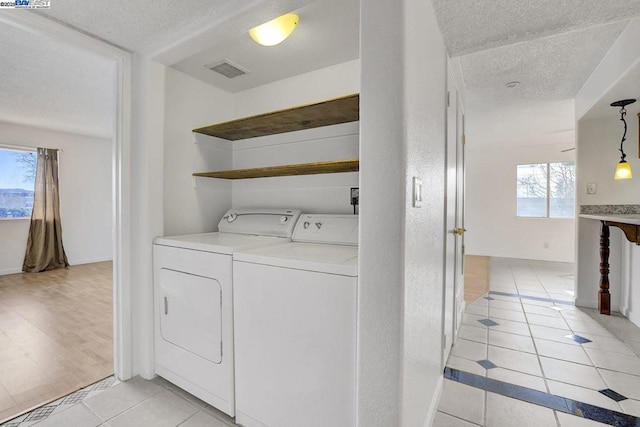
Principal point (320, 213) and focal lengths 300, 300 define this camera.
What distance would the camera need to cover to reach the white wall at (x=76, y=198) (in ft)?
15.5

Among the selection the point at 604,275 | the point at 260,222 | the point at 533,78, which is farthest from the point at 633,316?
the point at 260,222

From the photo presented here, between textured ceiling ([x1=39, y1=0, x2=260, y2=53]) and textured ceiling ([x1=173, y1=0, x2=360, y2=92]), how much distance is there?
0.31 metres

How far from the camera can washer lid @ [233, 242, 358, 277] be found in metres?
1.20

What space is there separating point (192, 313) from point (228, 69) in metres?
1.74

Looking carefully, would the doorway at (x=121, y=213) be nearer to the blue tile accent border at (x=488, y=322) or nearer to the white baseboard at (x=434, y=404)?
the white baseboard at (x=434, y=404)

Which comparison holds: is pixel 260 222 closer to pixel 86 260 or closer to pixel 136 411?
pixel 136 411

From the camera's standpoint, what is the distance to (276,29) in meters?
1.64

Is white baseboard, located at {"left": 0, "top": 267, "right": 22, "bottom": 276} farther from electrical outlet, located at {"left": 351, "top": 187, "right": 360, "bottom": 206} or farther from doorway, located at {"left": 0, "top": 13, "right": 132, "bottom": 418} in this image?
electrical outlet, located at {"left": 351, "top": 187, "right": 360, "bottom": 206}

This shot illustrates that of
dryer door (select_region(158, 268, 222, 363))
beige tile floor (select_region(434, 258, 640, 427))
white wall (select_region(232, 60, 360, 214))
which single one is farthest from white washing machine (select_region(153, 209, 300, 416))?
beige tile floor (select_region(434, 258, 640, 427))

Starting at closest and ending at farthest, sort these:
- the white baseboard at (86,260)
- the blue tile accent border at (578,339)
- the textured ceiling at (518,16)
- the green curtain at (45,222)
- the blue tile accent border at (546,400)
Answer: the textured ceiling at (518,16)
the blue tile accent border at (546,400)
the blue tile accent border at (578,339)
the green curtain at (45,222)
the white baseboard at (86,260)

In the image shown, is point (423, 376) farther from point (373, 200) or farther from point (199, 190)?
point (199, 190)

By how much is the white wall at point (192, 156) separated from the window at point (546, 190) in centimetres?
609

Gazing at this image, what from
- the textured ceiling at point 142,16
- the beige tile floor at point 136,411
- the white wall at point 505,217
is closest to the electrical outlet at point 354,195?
the textured ceiling at point 142,16

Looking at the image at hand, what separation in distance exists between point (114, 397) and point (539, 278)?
5.32m
